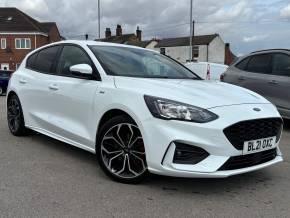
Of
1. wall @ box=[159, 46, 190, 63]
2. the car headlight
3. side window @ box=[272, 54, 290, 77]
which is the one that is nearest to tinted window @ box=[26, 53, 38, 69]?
the car headlight

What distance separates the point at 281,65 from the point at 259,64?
59 cm

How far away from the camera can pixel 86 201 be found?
4105 millimetres

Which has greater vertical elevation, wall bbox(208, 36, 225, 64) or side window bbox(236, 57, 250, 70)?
wall bbox(208, 36, 225, 64)

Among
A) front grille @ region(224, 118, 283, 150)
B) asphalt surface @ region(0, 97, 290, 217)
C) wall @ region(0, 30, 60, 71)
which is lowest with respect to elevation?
asphalt surface @ region(0, 97, 290, 217)

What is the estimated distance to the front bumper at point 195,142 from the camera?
4070 millimetres

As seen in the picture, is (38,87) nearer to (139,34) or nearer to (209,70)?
(209,70)

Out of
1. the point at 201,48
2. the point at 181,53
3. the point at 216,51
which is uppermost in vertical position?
the point at 201,48

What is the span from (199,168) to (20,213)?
169cm

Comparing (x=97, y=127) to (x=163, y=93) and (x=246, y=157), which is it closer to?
(x=163, y=93)

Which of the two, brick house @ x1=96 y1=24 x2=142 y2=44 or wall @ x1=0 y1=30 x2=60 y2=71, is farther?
brick house @ x1=96 y1=24 x2=142 y2=44

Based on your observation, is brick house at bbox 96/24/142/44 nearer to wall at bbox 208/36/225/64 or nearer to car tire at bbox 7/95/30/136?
wall at bbox 208/36/225/64

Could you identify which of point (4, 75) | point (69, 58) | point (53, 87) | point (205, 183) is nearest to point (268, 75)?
point (69, 58)

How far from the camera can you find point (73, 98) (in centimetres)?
536

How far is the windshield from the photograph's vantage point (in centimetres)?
521
